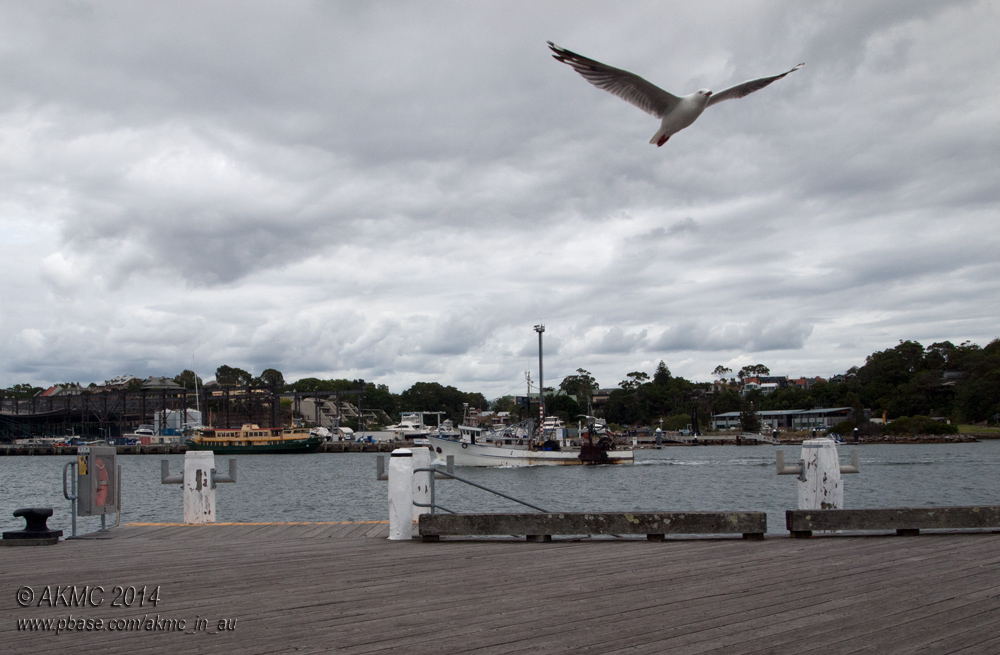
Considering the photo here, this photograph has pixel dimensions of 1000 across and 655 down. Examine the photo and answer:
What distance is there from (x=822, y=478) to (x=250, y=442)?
116m

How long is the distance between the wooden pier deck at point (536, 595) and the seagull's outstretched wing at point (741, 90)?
197 inches

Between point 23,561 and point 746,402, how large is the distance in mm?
178841

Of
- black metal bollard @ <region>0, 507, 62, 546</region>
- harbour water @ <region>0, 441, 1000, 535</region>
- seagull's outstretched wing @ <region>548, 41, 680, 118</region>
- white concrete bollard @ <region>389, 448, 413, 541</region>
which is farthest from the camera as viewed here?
harbour water @ <region>0, 441, 1000, 535</region>

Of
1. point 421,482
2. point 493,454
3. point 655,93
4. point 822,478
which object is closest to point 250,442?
point 493,454

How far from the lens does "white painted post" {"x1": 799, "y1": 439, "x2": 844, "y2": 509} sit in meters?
10.2

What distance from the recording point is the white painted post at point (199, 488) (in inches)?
453

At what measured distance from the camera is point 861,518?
26.6 ft

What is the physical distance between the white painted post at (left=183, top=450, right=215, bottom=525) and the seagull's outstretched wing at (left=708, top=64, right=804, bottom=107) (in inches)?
342

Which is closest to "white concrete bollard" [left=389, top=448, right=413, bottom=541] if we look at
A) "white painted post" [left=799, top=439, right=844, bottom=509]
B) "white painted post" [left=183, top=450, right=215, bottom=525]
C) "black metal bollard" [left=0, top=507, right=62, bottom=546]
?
"white painted post" [left=183, top=450, right=215, bottom=525]

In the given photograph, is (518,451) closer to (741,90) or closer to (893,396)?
(741,90)

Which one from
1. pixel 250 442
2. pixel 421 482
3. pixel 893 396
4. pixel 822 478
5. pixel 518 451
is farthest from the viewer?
pixel 893 396

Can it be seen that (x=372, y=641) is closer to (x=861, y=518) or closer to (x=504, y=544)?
(x=504, y=544)

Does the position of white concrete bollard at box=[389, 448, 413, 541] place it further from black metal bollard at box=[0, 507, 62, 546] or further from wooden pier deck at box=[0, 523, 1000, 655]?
black metal bollard at box=[0, 507, 62, 546]

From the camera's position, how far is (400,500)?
29.4 ft
